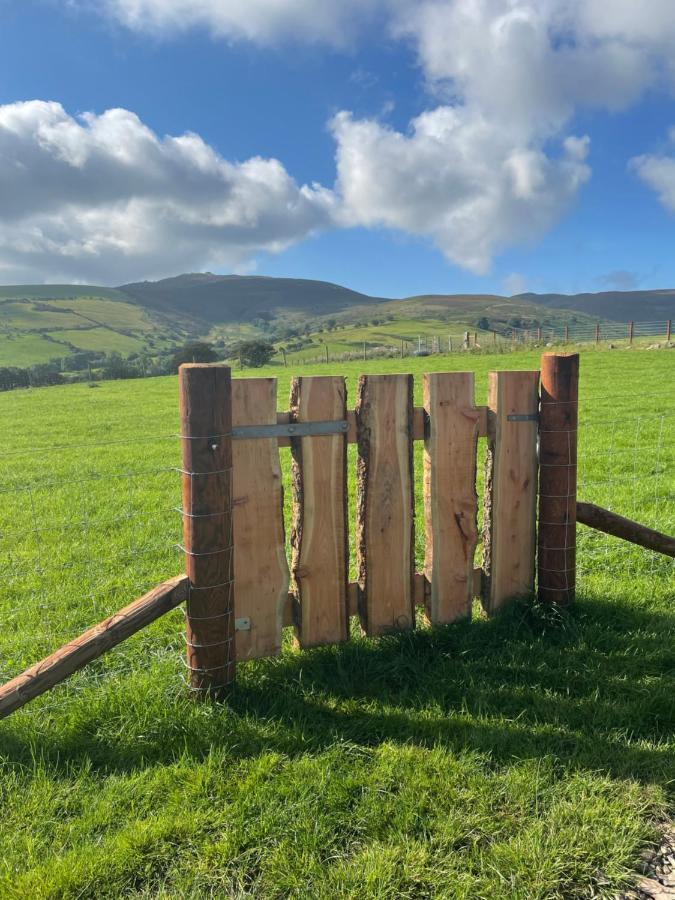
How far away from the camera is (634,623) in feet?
15.3

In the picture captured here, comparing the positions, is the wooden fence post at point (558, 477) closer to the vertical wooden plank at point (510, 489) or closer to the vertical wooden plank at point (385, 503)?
the vertical wooden plank at point (510, 489)

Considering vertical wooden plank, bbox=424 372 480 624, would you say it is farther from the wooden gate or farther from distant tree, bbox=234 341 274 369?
distant tree, bbox=234 341 274 369

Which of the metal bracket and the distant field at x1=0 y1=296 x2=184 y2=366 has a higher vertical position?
the distant field at x1=0 y1=296 x2=184 y2=366

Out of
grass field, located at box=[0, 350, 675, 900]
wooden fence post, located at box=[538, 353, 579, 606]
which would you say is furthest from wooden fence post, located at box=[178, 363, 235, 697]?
wooden fence post, located at box=[538, 353, 579, 606]

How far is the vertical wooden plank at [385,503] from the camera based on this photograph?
4.17m

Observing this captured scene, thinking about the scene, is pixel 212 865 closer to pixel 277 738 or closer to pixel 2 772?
pixel 277 738

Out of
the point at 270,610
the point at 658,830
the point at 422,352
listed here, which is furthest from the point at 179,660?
the point at 422,352

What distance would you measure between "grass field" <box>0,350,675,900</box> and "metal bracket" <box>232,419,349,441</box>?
1.51 metres

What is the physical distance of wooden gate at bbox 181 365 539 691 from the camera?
379cm

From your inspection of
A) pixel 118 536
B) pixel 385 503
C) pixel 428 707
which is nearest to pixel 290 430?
pixel 385 503

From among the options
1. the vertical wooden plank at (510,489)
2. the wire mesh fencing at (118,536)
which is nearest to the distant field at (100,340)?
the wire mesh fencing at (118,536)

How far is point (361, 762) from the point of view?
3.28 meters

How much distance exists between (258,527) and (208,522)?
417 mm

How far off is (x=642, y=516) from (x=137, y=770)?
20.8 feet
